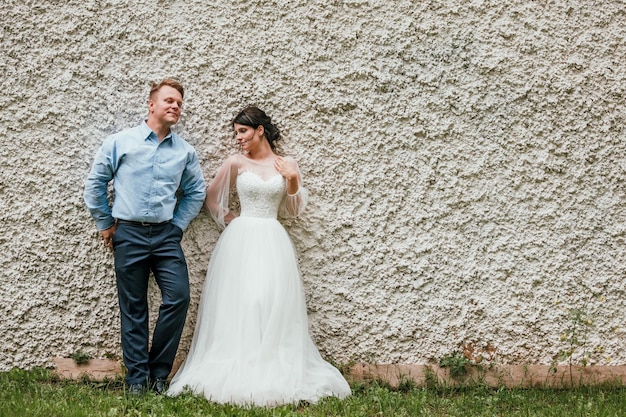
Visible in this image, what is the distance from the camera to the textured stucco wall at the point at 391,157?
13.0 feet

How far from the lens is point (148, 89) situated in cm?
399

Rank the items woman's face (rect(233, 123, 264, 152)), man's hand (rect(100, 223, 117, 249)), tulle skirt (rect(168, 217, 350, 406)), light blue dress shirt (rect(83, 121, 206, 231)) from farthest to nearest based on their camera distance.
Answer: woman's face (rect(233, 123, 264, 152))
man's hand (rect(100, 223, 117, 249))
light blue dress shirt (rect(83, 121, 206, 231))
tulle skirt (rect(168, 217, 350, 406))

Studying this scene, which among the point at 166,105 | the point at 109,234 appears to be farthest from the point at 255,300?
the point at 166,105

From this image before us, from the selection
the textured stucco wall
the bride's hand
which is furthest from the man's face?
the bride's hand

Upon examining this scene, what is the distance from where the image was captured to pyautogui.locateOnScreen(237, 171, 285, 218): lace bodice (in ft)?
12.7

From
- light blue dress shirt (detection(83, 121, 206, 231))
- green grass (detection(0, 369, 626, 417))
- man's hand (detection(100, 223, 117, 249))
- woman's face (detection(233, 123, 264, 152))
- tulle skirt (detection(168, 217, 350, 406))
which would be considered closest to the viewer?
green grass (detection(0, 369, 626, 417))

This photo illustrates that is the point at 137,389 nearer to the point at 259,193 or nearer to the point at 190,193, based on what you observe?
the point at 190,193

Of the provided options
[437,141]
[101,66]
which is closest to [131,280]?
[101,66]

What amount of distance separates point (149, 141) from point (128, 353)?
1340 millimetres

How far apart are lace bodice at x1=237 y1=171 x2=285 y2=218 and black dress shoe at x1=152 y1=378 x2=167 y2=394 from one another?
1179 millimetres

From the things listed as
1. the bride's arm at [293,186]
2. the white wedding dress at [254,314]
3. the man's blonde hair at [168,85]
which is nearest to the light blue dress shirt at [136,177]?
the man's blonde hair at [168,85]

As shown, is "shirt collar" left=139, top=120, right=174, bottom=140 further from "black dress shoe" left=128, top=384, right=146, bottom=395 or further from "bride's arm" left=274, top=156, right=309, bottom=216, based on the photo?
"black dress shoe" left=128, top=384, right=146, bottom=395

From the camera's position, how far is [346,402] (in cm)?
355

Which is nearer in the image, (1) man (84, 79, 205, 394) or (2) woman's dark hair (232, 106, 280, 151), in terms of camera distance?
(1) man (84, 79, 205, 394)
